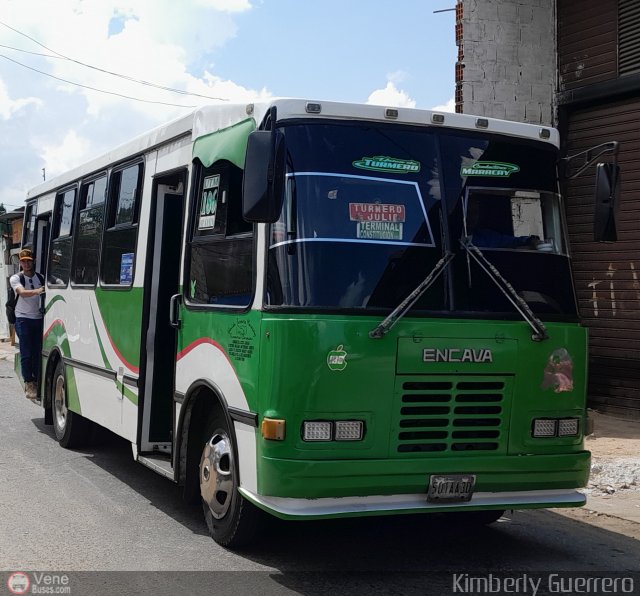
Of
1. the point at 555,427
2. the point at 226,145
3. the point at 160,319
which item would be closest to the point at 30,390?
the point at 160,319

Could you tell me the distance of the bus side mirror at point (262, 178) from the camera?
207 inches

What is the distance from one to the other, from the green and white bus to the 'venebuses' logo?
1.28 metres

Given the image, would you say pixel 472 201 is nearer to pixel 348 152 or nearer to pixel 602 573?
pixel 348 152

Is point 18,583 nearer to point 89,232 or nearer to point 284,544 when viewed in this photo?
point 284,544

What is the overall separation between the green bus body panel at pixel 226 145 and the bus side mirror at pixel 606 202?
2.29m

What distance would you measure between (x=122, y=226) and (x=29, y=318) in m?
3.62

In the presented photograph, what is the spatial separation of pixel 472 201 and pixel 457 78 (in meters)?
8.77

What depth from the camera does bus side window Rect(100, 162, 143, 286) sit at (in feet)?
26.1

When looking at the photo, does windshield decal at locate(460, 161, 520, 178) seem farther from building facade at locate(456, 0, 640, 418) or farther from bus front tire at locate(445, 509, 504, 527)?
building facade at locate(456, 0, 640, 418)

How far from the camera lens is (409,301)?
548 cm

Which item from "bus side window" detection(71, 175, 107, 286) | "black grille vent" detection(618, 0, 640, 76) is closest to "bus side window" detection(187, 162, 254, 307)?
"bus side window" detection(71, 175, 107, 286)

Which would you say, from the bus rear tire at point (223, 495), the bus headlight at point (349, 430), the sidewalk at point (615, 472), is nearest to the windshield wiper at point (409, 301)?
the bus headlight at point (349, 430)

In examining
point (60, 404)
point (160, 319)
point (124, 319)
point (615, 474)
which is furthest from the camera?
point (60, 404)

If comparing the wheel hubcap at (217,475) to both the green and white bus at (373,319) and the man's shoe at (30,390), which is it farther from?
the man's shoe at (30,390)
